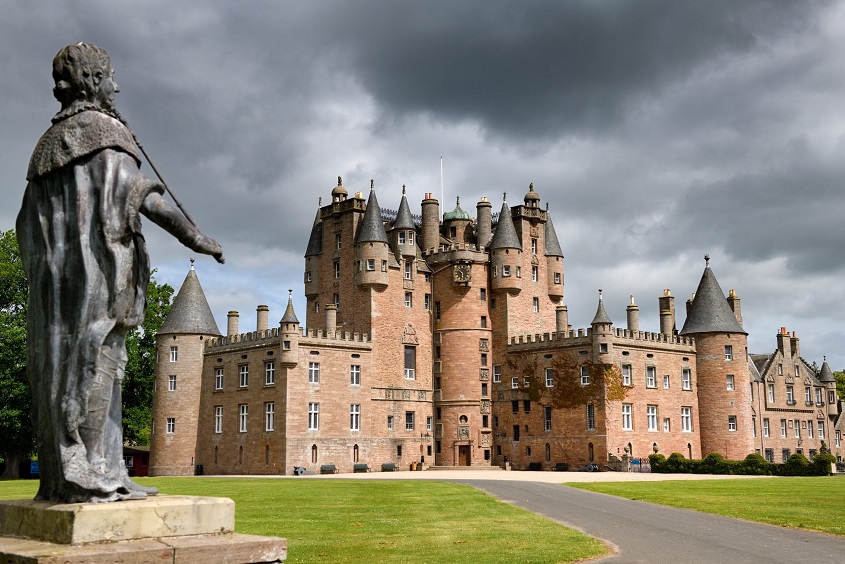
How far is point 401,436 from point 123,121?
5763 cm

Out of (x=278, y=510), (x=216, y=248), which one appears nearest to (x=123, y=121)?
(x=216, y=248)

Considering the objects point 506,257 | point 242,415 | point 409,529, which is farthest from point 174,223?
point 506,257

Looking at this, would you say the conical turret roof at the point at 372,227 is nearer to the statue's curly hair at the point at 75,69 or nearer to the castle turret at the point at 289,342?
the castle turret at the point at 289,342

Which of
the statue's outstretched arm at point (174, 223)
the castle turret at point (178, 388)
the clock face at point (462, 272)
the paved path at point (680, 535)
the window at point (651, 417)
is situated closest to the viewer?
the statue's outstretched arm at point (174, 223)

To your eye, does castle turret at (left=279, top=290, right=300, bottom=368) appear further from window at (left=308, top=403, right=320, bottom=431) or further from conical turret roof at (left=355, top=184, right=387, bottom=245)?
conical turret roof at (left=355, top=184, right=387, bottom=245)

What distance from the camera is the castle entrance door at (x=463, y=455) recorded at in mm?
65562

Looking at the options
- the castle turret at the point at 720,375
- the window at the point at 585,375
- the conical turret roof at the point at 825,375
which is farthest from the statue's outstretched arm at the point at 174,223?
the conical turret roof at the point at 825,375

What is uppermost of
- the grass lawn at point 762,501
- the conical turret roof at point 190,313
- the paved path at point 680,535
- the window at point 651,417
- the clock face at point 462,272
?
the clock face at point 462,272

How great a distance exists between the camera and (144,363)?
68.9 metres

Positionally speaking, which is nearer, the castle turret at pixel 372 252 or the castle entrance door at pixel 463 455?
the castle turret at pixel 372 252

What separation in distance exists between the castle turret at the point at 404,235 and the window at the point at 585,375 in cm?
1443

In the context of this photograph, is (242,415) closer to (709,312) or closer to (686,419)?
(686,419)

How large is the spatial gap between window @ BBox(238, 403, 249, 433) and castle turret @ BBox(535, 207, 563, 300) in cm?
2451

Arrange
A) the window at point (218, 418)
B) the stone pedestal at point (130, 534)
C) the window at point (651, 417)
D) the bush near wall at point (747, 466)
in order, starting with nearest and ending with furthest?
1. the stone pedestal at point (130, 534)
2. the bush near wall at point (747, 466)
3. the window at point (218, 418)
4. the window at point (651, 417)
